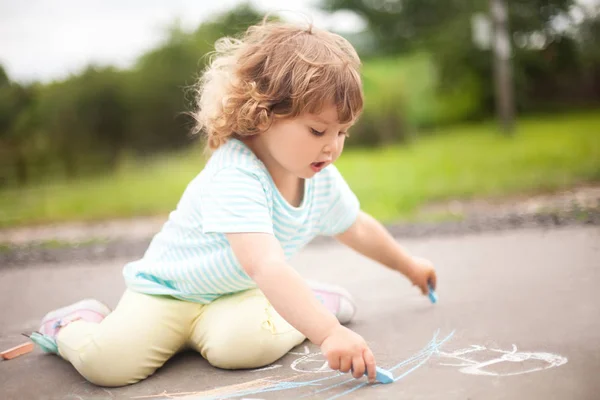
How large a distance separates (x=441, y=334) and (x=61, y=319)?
3.14ft

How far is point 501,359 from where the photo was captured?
1348 mm

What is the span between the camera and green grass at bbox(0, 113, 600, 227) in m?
Result: 3.61

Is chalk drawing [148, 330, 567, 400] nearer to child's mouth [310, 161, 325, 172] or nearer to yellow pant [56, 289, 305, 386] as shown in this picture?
yellow pant [56, 289, 305, 386]

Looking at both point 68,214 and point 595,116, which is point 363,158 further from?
point 595,116

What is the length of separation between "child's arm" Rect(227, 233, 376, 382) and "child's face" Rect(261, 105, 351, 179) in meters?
0.19

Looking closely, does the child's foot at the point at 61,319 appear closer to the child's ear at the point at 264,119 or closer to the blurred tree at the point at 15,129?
the child's ear at the point at 264,119

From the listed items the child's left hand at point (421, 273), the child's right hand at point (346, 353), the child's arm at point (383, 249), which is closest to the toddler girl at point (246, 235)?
the child's right hand at point (346, 353)

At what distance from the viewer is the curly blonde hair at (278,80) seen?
4.43 ft

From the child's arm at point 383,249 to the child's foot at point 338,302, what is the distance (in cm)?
15

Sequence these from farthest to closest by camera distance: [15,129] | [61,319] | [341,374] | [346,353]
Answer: [15,129] < [61,319] < [341,374] < [346,353]

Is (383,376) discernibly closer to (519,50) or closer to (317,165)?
(317,165)

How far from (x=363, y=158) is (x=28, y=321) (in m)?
4.28

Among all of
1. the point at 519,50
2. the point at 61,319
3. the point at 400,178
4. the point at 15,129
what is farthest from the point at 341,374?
the point at 519,50

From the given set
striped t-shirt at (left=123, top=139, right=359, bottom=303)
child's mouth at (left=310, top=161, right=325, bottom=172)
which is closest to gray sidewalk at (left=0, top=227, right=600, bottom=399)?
striped t-shirt at (left=123, top=139, right=359, bottom=303)
